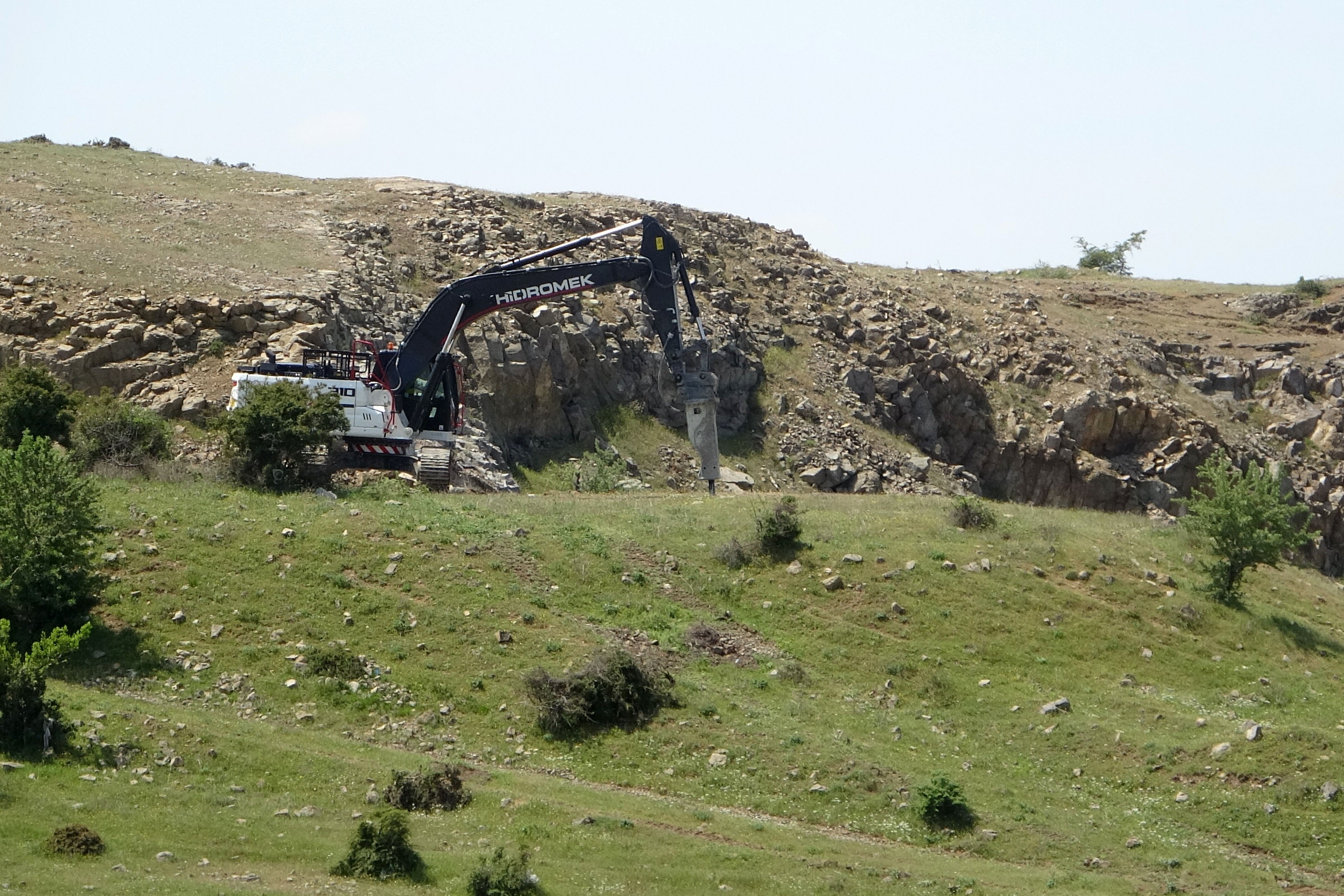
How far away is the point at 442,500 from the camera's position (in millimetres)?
27859

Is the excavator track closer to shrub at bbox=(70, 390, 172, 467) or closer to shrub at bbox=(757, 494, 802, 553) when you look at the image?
shrub at bbox=(70, 390, 172, 467)

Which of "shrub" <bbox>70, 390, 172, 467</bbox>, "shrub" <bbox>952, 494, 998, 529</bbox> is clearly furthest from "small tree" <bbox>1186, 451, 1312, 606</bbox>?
"shrub" <bbox>70, 390, 172, 467</bbox>

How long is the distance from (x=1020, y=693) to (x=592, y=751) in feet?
24.0

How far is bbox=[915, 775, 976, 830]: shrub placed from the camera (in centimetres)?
1766

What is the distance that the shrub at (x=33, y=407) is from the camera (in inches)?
1073

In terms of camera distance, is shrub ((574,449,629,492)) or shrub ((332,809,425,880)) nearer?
shrub ((332,809,425,880))

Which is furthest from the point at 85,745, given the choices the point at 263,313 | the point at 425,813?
→ the point at 263,313

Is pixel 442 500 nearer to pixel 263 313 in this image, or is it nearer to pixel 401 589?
pixel 401 589

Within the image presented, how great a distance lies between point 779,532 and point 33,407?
50.9 ft

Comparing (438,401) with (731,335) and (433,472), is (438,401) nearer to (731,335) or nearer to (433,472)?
(433,472)

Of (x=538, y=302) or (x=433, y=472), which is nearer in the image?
(x=433, y=472)

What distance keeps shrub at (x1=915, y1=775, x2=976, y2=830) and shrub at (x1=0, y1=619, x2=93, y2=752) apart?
11102 mm

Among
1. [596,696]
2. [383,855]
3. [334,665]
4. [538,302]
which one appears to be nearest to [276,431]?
[538,302]

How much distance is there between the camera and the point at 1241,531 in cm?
2583
